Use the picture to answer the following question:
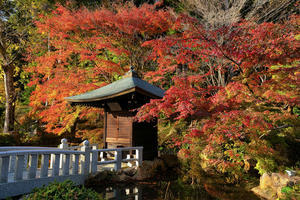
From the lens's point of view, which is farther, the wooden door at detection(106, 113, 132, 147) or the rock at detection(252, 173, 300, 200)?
the wooden door at detection(106, 113, 132, 147)

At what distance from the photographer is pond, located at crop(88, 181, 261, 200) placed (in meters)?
6.32

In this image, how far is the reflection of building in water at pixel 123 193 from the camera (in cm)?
613

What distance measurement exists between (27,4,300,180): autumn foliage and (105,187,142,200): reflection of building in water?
86.6 inches

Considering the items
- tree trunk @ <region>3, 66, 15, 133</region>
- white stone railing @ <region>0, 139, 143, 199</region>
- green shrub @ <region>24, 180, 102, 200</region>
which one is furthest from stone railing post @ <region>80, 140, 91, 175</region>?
tree trunk @ <region>3, 66, 15, 133</region>

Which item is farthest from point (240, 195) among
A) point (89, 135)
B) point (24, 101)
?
point (24, 101)

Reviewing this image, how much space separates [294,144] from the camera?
984 cm

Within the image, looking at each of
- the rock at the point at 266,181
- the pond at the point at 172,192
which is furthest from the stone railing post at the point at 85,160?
the rock at the point at 266,181

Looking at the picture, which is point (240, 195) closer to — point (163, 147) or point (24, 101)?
point (163, 147)

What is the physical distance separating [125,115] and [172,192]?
3927 millimetres

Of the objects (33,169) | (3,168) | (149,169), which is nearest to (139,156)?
(149,169)

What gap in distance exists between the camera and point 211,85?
35.1 ft

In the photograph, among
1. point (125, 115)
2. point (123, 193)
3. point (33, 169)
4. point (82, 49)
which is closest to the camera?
point (33, 169)

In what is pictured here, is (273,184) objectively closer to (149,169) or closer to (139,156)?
(149,169)

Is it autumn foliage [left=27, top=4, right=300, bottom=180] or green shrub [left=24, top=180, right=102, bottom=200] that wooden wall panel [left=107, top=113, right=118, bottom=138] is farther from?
green shrub [left=24, top=180, right=102, bottom=200]
